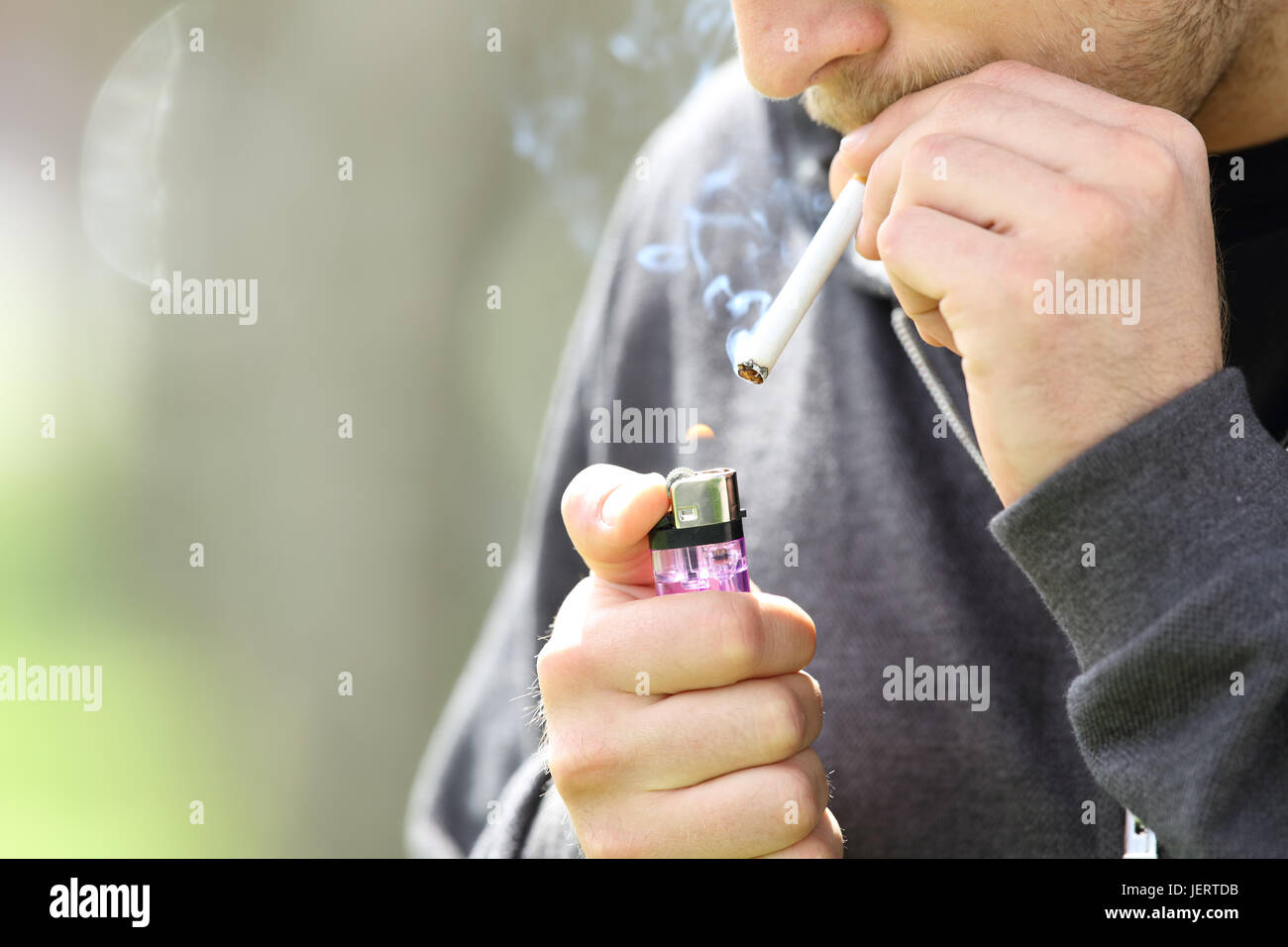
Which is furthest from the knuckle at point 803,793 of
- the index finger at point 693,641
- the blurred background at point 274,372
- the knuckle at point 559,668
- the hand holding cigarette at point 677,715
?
the blurred background at point 274,372

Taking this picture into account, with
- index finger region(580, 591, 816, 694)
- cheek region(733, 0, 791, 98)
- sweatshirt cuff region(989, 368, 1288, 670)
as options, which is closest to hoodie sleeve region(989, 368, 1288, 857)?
sweatshirt cuff region(989, 368, 1288, 670)

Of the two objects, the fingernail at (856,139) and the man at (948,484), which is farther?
the fingernail at (856,139)

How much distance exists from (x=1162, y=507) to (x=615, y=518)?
0.55 m

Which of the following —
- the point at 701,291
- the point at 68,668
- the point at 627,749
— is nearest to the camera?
the point at 627,749

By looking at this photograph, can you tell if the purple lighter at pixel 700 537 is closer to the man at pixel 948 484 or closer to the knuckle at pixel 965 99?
the man at pixel 948 484

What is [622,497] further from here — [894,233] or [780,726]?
[894,233]

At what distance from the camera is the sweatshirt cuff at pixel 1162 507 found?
3.22ft

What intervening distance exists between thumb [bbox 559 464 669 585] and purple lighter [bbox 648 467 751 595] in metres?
0.02

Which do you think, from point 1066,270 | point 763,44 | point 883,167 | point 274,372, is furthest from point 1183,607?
point 274,372

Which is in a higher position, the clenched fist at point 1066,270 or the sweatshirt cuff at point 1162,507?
the clenched fist at point 1066,270
